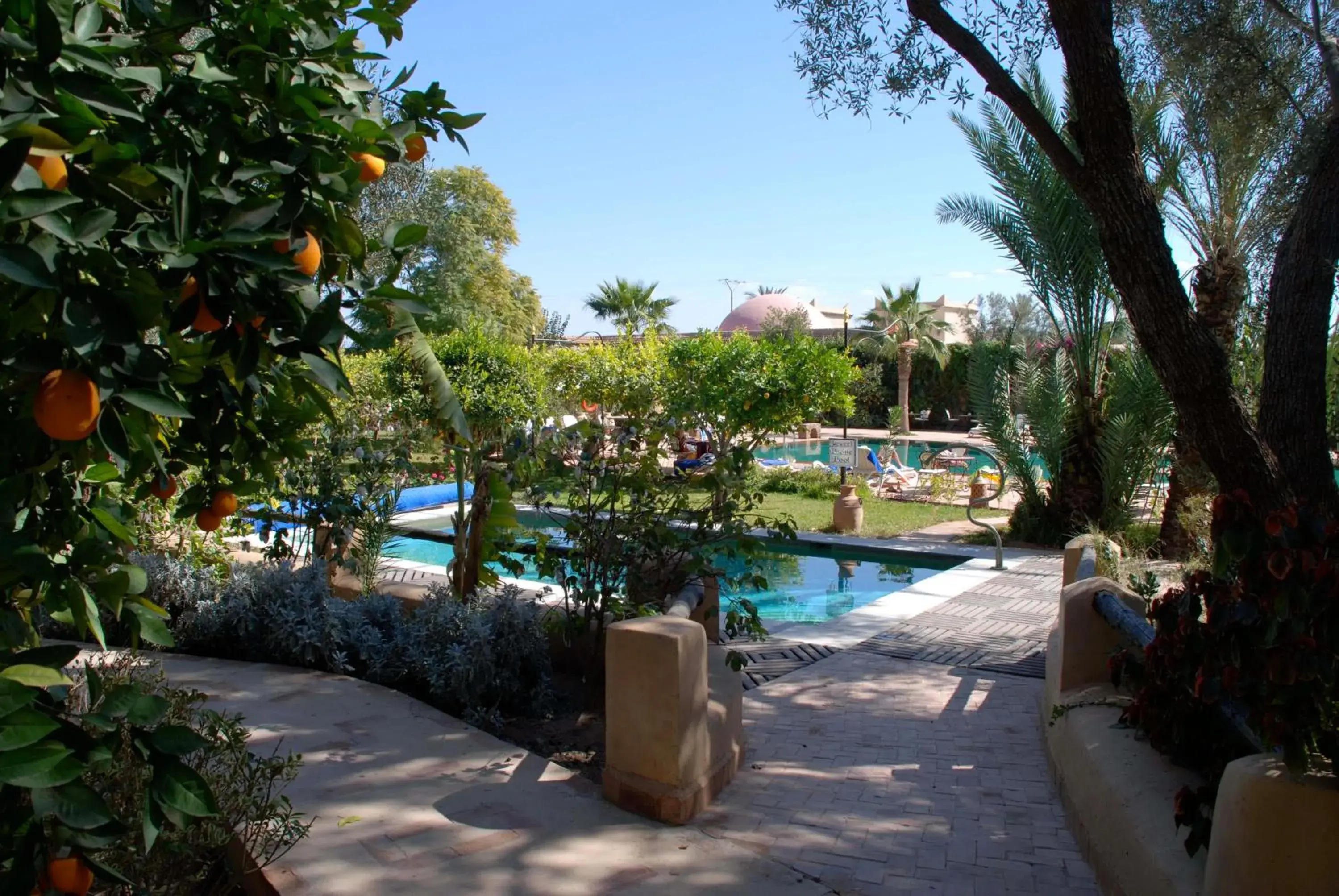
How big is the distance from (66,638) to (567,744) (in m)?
3.76

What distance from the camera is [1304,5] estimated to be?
698 centimetres

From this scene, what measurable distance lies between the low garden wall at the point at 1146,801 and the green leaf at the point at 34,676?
2866 millimetres

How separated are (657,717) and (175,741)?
2874mm

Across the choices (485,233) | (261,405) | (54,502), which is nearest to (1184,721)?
(261,405)

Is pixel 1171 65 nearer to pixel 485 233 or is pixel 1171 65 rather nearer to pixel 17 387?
pixel 17 387

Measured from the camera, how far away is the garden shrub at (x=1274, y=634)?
8.14 ft

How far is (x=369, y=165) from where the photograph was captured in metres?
1.75

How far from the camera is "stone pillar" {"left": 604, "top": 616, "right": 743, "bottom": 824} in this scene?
163 inches

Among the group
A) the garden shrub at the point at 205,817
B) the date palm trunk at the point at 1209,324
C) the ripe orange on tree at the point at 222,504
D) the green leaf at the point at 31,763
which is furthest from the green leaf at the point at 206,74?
the date palm trunk at the point at 1209,324

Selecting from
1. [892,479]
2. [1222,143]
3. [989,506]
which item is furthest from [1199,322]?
[892,479]

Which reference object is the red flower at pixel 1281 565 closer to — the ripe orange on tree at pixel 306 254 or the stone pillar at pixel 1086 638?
the ripe orange on tree at pixel 306 254

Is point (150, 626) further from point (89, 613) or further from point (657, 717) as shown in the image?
point (657, 717)

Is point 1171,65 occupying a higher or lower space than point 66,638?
higher

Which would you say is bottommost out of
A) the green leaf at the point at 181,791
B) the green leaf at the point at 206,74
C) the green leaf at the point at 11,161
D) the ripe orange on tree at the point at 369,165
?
the green leaf at the point at 181,791
